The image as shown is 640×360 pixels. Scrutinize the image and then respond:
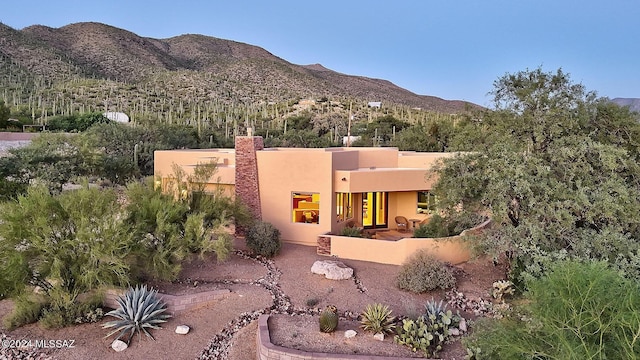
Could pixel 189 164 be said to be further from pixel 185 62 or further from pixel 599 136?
pixel 185 62

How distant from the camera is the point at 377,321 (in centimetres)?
952

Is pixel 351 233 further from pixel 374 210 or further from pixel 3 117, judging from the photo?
pixel 3 117

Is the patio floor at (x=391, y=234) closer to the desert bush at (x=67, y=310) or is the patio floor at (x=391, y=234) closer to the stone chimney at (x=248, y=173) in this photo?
the stone chimney at (x=248, y=173)

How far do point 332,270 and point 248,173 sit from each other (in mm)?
6034

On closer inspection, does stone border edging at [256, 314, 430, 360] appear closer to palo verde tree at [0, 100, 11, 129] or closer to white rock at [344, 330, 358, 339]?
white rock at [344, 330, 358, 339]

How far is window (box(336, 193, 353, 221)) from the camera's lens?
17777 mm

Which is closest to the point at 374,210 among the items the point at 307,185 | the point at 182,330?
the point at 307,185

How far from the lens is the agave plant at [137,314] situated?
32.1 ft

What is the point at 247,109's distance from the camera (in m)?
54.1

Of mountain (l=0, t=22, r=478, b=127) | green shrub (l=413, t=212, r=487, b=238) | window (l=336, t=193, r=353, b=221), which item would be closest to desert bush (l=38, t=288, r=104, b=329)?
window (l=336, t=193, r=353, b=221)

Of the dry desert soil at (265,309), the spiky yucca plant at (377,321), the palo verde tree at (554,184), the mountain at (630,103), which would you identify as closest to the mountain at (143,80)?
the dry desert soil at (265,309)

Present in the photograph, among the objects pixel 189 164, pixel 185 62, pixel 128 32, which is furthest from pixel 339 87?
pixel 189 164

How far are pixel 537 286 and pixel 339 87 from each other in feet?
217

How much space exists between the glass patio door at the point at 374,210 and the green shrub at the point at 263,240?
560 centimetres
